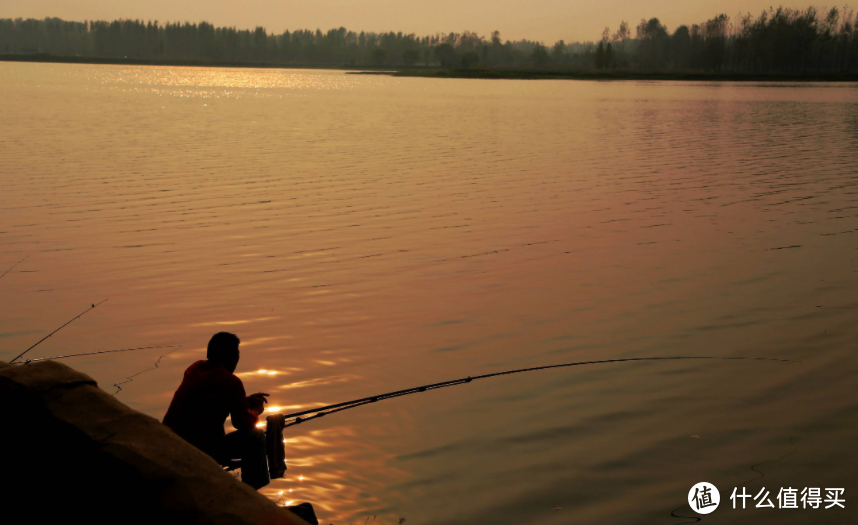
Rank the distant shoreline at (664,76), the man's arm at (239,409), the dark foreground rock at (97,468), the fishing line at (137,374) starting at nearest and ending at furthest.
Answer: the dark foreground rock at (97,468)
the man's arm at (239,409)
the fishing line at (137,374)
the distant shoreline at (664,76)

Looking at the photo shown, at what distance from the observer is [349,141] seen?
31.8 m

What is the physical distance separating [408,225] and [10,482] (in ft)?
38.6

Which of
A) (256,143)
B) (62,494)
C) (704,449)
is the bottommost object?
(704,449)

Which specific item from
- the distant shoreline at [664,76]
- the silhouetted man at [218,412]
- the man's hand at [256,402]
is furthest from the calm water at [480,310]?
the distant shoreline at [664,76]

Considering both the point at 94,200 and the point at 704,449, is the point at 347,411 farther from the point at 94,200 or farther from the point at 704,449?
the point at 94,200

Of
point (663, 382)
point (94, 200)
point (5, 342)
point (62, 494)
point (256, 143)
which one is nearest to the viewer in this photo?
point (62, 494)

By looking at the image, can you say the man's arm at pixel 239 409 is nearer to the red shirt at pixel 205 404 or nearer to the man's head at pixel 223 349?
the red shirt at pixel 205 404

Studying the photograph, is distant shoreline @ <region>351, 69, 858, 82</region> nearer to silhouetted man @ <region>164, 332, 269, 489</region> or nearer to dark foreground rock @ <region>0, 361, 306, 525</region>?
silhouetted man @ <region>164, 332, 269, 489</region>

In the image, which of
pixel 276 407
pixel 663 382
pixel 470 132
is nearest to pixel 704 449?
pixel 663 382

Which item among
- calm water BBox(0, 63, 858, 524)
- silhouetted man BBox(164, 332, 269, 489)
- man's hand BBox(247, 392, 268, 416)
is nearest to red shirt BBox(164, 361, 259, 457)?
silhouetted man BBox(164, 332, 269, 489)
